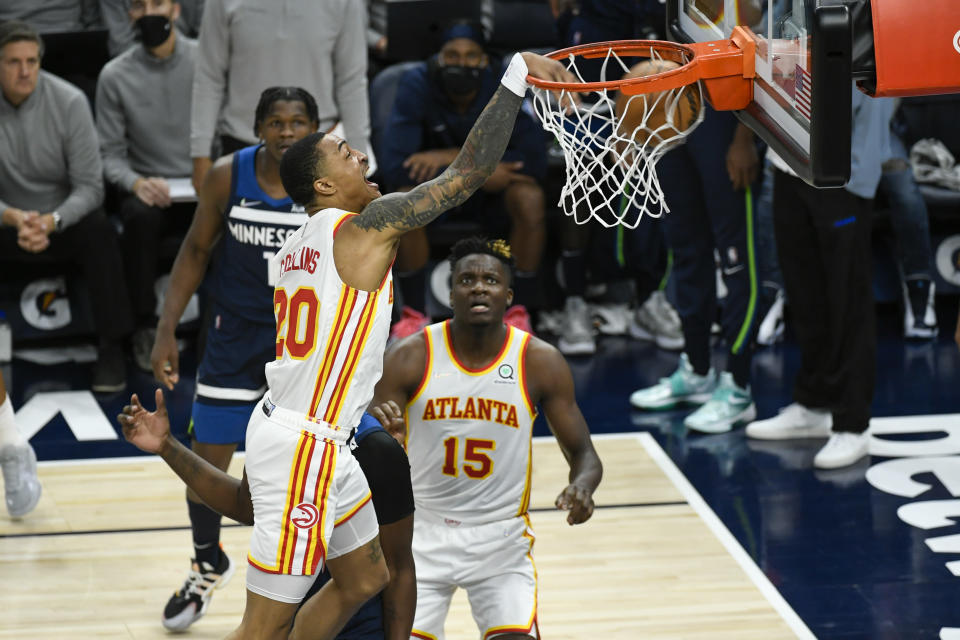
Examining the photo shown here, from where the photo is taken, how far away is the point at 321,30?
6.61 meters

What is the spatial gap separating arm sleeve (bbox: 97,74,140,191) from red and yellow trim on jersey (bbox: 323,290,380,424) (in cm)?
440

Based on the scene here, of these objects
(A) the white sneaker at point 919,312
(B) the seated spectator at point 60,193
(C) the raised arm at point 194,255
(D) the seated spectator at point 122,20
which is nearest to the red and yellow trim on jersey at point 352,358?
(C) the raised arm at point 194,255

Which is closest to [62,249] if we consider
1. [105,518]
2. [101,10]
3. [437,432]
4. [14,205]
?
[14,205]

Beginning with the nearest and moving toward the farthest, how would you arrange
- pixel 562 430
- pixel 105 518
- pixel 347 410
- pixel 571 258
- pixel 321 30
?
pixel 347 410
pixel 562 430
pixel 105 518
pixel 321 30
pixel 571 258

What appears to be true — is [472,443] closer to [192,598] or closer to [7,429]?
[192,598]

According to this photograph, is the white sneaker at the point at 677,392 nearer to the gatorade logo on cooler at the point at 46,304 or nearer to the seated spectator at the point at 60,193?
the seated spectator at the point at 60,193

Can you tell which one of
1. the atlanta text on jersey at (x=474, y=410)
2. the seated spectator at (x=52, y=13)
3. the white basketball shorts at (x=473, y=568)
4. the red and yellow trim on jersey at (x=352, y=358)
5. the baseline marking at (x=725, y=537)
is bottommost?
the baseline marking at (x=725, y=537)

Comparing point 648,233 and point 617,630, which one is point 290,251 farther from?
point 648,233

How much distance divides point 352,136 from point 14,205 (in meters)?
1.96

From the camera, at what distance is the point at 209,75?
21.7 ft

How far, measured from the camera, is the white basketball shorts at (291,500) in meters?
3.42

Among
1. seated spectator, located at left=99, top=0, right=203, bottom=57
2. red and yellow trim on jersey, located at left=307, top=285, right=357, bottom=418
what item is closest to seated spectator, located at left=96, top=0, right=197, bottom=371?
seated spectator, located at left=99, top=0, right=203, bottom=57

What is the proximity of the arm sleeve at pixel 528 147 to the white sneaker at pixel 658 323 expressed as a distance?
109 centimetres

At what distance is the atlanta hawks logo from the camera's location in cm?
342
